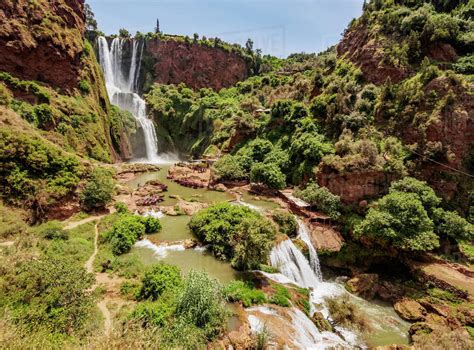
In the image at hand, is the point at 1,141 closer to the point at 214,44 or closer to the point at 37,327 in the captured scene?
the point at 37,327

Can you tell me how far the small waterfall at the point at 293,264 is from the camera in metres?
18.3

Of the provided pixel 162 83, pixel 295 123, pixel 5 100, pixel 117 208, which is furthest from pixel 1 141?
pixel 162 83

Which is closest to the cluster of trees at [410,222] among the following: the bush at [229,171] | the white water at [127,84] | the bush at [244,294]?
the bush at [244,294]

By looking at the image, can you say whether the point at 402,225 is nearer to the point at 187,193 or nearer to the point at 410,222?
the point at 410,222

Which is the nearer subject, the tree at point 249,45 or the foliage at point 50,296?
the foliage at point 50,296

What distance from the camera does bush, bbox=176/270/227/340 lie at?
1120cm

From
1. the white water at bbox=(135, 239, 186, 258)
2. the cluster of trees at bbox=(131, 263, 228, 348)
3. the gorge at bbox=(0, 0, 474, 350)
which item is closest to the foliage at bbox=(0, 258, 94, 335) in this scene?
the gorge at bbox=(0, 0, 474, 350)

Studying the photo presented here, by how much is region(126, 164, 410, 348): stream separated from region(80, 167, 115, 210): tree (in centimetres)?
503

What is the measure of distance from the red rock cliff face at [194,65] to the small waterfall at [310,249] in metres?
63.2

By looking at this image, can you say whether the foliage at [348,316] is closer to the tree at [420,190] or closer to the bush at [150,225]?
the tree at [420,190]

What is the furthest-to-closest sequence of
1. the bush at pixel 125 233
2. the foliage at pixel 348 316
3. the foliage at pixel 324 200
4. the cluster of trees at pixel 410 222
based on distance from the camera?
1. the foliage at pixel 324 200
2. the cluster of trees at pixel 410 222
3. the bush at pixel 125 233
4. the foliage at pixel 348 316

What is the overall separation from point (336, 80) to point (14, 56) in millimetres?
43086

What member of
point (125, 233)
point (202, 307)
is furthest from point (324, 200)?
point (125, 233)

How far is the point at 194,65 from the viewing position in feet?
247
